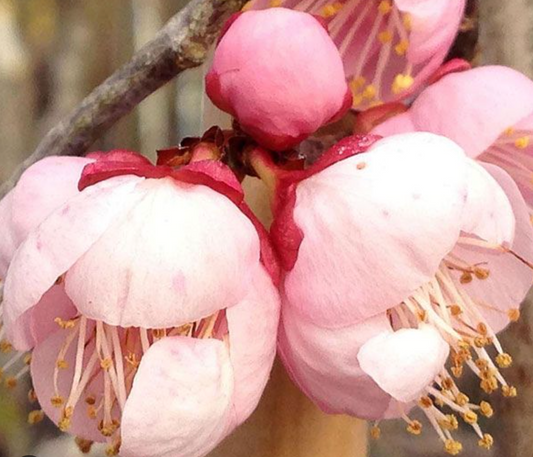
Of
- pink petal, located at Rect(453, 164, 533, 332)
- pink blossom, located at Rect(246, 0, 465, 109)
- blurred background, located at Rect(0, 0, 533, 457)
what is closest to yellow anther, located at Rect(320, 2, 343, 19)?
pink blossom, located at Rect(246, 0, 465, 109)

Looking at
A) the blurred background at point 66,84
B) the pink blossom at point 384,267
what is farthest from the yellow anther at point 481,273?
the blurred background at point 66,84

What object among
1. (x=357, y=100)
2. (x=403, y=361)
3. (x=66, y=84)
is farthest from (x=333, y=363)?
(x=66, y=84)

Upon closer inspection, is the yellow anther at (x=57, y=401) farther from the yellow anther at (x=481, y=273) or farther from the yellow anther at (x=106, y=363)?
the yellow anther at (x=481, y=273)

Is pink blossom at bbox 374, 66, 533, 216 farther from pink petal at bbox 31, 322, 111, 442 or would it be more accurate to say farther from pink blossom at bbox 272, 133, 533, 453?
pink petal at bbox 31, 322, 111, 442

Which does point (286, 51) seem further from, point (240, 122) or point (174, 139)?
point (174, 139)

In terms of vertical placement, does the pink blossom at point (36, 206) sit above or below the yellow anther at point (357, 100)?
above

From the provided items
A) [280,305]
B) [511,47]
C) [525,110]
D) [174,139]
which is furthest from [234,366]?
[174,139]
